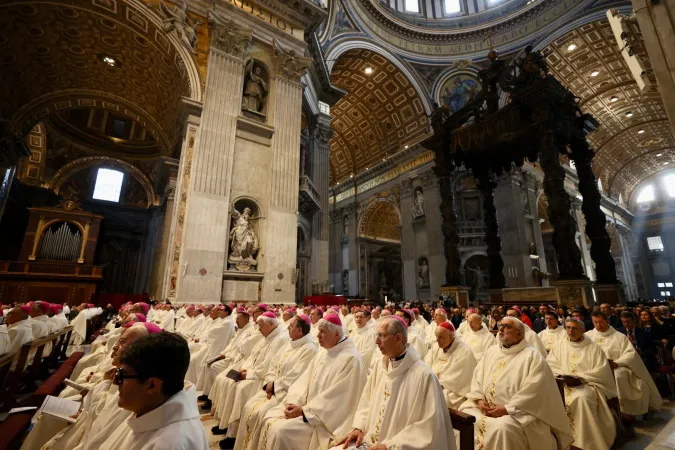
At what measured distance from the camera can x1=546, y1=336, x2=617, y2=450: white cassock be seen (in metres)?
2.76

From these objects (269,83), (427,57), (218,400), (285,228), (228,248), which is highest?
(427,57)

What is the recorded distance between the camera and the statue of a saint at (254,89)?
10.5m

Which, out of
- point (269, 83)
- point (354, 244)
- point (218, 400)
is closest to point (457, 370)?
point (218, 400)

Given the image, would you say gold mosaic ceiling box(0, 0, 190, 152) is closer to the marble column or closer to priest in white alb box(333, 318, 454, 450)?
the marble column

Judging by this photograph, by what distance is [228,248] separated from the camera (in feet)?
29.8

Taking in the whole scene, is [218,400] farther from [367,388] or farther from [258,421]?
[367,388]

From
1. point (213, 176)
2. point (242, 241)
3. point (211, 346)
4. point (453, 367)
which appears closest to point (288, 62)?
point (213, 176)

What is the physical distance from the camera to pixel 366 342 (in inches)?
179

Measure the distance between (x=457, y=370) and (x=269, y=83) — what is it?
35.0 feet

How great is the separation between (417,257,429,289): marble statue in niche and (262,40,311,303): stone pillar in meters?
9.81

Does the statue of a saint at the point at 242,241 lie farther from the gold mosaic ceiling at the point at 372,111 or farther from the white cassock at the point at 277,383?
the gold mosaic ceiling at the point at 372,111

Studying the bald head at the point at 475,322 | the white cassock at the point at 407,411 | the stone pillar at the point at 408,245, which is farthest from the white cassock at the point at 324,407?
the stone pillar at the point at 408,245

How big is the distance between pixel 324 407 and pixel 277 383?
75cm

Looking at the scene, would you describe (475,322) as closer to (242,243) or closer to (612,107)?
(242,243)
